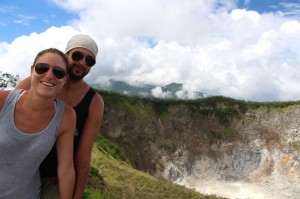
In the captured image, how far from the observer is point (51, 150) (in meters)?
4.84

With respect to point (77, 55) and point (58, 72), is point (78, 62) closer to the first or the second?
point (77, 55)

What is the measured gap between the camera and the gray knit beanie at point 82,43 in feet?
17.5

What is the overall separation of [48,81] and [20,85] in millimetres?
913

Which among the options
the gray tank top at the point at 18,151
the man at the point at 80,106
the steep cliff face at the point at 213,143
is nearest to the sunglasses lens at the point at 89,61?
the man at the point at 80,106

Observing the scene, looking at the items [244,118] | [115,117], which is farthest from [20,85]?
[244,118]

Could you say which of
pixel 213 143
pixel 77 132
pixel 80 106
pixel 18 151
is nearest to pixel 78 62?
pixel 80 106

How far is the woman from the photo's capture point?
14.4 feet

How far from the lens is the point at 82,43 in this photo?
210 inches

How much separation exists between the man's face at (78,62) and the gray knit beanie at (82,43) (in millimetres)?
62

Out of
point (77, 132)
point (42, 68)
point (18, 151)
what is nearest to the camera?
point (18, 151)

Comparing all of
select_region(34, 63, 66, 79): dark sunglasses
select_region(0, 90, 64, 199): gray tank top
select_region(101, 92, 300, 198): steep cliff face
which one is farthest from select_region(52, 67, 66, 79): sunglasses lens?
select_region(101, 92, 300, 198): steep cliff face

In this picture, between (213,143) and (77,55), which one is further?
(213,143)

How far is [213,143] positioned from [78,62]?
164 ft

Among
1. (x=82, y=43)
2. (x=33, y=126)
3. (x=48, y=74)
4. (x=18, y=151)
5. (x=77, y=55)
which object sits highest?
(x=82, y=43)
